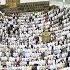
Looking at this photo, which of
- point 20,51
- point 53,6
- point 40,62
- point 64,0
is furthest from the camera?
point 53,6

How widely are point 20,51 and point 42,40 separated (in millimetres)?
451

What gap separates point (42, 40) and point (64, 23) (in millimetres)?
463

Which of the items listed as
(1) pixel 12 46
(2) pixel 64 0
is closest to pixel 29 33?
(1) pixel 12 46

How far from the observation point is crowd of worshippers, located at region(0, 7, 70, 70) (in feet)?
12.6

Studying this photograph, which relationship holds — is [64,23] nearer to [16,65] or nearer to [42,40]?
[42,40]

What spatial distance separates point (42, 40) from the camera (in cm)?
459

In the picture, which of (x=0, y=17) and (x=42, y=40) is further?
(x=0, y=17)

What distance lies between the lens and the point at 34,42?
15.0 ft

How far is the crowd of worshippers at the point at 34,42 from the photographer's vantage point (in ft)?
12.6

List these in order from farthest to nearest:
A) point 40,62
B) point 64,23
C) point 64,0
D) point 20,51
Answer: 1. point 64,0
2. point 64,23
3. point 20,51
4. point 40,62

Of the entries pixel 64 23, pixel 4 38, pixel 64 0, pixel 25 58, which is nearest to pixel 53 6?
pixel 64 0

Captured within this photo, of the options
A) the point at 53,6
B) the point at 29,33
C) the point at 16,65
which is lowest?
the point at 16,65

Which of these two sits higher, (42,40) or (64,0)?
(64,0)

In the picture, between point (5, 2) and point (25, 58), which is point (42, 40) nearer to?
point (25, 58)
